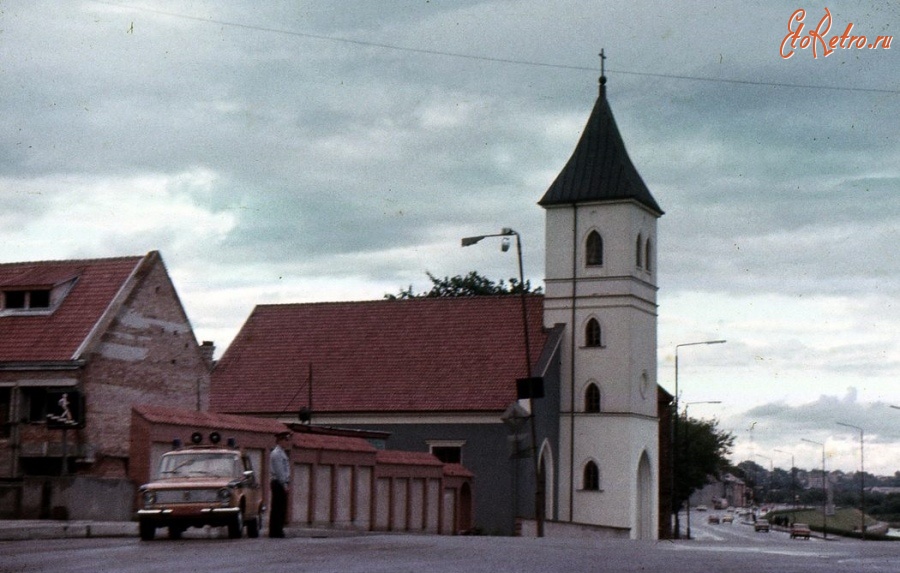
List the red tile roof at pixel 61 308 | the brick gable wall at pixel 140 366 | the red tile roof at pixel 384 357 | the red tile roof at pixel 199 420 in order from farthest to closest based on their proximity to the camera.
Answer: the red tile roof at pixel 384 357, the red tile roof at pixel 61 308, the brick gable wall at pixel 140 366, the red tile roof at pixel 199 420

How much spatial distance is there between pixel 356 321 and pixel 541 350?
1009 cm

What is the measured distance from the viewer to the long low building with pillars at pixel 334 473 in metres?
31.5

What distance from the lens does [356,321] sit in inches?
2771

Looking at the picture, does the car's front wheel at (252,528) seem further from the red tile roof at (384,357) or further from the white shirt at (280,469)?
the red tile roof at (384,357)

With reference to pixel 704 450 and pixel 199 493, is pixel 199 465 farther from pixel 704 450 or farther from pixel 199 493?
pixel 704 450

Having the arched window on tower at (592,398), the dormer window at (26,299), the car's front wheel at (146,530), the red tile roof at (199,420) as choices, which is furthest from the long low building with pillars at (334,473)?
the arched window on tower at (592,398)

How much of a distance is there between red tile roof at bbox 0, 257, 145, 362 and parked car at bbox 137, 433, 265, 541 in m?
19.4

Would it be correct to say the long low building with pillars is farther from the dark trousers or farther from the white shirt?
the dark trousers

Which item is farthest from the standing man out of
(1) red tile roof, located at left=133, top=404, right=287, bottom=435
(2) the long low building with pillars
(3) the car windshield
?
(1) red tile roof, located at left=133, top=404, right=287, bottom=435

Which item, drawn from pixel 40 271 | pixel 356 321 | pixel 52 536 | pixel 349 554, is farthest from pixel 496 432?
pixel 349 554

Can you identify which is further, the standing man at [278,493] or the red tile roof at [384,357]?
the red tile roof at [384,357]

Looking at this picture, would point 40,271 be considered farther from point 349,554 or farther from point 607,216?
point 349,554

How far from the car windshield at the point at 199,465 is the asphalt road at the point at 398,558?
2327 millimetres

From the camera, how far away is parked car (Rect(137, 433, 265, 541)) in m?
24.7
